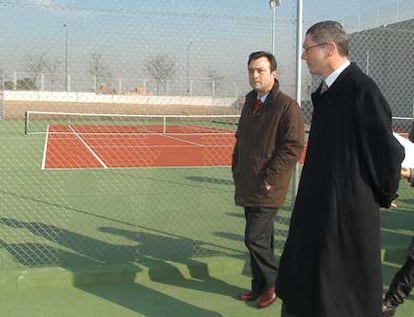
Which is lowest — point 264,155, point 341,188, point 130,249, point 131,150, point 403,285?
point 130,249

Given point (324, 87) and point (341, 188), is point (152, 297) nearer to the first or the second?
point (341, 188)

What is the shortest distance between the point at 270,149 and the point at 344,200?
1729 mm

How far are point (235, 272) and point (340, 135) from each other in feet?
9.97

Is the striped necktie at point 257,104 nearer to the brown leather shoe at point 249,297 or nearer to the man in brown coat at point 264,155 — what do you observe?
the man in brown coat at point 264,155

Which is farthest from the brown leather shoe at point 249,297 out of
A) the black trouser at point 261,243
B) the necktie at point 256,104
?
the necktie at point 256,104

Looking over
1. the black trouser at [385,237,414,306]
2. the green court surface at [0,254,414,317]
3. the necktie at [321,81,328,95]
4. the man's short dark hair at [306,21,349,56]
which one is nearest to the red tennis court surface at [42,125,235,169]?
the green court surface at [0,254,414,317]

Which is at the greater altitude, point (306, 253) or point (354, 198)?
point (354, 198)

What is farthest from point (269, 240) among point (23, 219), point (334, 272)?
point (23, 219)

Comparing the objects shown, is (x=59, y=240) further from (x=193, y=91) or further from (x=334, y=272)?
(x=334, y=272)

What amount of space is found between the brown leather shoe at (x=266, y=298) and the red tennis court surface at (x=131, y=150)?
966cm

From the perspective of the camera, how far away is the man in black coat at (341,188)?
8.77 feet

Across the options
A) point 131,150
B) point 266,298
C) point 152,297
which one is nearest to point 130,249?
point 152,297

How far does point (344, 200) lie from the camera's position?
2.73 m

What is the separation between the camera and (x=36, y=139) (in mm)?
22828
